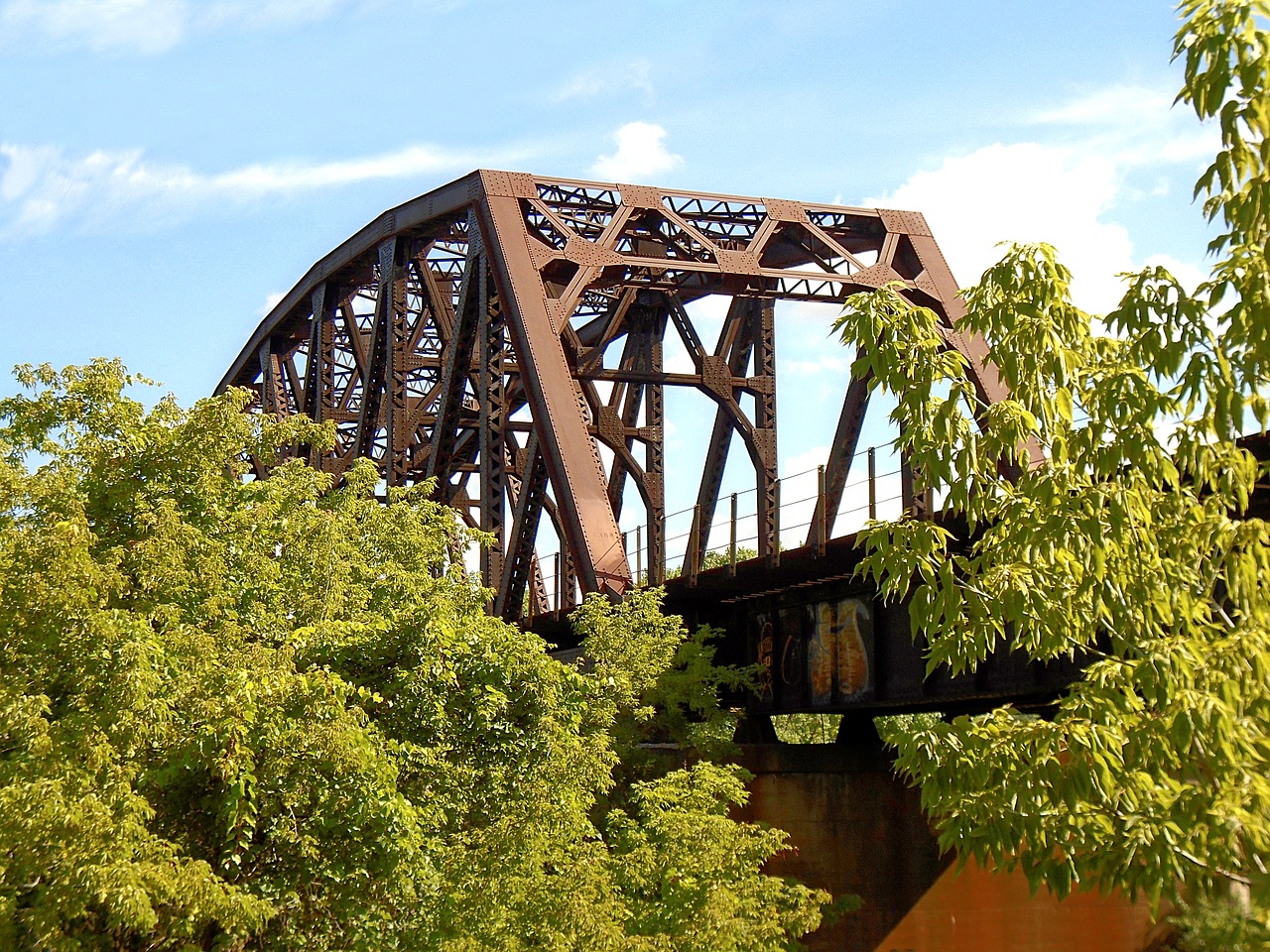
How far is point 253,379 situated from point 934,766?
150ft

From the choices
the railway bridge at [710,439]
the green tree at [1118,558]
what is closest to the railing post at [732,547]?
the railway bridge at [710,439]

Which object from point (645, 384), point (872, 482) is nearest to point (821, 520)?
point (872, 482)

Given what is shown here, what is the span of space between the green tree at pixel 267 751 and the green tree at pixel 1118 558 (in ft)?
20.8

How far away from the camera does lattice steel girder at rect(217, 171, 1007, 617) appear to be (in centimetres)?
2586

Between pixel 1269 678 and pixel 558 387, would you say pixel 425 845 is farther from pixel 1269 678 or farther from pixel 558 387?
pixel 558 387

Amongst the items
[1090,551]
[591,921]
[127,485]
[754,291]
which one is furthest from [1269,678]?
[754,291]

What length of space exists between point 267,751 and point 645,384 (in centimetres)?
1833

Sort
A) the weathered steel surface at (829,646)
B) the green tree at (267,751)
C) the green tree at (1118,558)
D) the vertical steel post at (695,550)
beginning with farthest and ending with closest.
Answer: the vertical steel post at (695,550) < the weathered steel surface at (829,646) < the green tree at (267,751) < the green tree at (1118,558)

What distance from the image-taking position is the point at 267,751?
14133mm

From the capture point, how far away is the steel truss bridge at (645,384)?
2353cm

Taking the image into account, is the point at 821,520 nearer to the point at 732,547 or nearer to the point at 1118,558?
the point at 732,547

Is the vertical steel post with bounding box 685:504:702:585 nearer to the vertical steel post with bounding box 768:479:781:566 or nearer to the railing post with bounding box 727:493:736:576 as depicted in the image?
the railing post with bounding box 727:493:736:576

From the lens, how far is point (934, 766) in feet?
31.8

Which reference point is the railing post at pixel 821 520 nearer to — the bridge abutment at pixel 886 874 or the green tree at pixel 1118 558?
the bridge abutment at pixel 886 874
